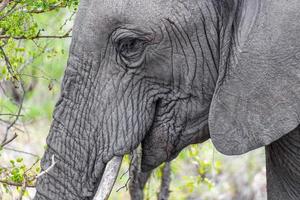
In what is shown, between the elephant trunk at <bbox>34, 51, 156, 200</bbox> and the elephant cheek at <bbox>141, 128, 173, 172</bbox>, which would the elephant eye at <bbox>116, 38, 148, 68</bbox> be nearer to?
the elephant trunk at <bbox>34, 51, 156, 200</bbox>

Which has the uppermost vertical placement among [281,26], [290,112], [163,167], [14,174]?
[281,26]

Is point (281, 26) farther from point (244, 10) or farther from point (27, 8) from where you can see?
point (27, 8)

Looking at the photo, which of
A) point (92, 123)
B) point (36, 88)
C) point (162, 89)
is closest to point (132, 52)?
point (162, 89)

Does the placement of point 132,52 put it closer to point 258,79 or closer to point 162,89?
point 162,89

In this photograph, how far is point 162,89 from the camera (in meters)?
3.10

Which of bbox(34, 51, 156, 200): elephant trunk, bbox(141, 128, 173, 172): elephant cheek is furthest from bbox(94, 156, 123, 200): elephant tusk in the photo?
bbox(141, 128, 173, 172): elephant cheek

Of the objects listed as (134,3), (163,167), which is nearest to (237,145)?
(134,3)

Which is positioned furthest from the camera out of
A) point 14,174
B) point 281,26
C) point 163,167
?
point 163,167

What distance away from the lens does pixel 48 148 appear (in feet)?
10.5

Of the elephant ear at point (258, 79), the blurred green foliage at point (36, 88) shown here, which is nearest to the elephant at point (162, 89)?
the elephant ear at point (258, 79)

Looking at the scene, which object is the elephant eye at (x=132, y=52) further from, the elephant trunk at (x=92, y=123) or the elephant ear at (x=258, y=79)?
the elephant ear at (x=258, y=79)

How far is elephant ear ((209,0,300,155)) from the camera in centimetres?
285

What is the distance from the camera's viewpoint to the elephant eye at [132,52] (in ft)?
10.0

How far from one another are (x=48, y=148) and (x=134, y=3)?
55 centimetres
